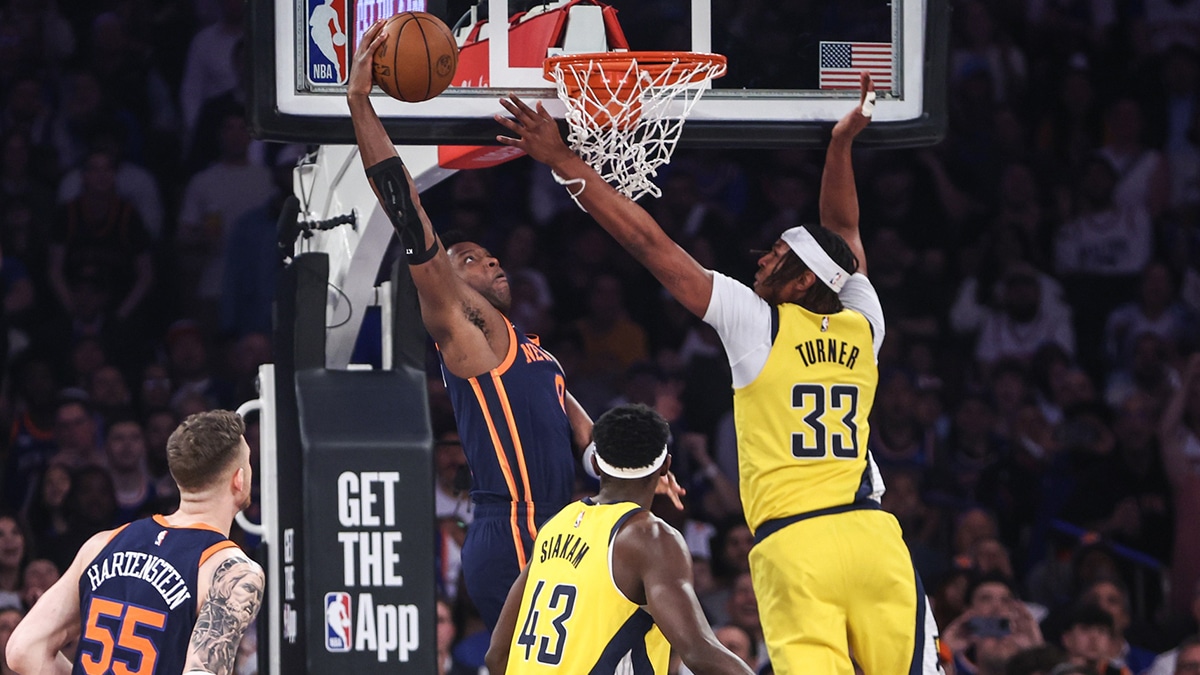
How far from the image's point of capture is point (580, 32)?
6.37 metres

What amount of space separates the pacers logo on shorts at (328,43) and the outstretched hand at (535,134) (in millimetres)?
601

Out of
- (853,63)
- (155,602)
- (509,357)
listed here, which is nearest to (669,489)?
(509,357)

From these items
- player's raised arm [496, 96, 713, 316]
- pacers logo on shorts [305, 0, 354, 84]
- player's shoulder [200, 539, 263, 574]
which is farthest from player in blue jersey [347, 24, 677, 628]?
player's shoulder [200, 539, 263, 574]

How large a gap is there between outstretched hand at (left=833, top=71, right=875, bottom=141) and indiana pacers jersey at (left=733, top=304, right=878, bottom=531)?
28.2 inches

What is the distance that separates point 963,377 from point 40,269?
5.79 metres

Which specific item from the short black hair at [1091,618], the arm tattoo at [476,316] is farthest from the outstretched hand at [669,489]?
the short black hair at [1091,618]

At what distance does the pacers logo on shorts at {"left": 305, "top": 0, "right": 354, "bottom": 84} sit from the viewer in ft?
19.6

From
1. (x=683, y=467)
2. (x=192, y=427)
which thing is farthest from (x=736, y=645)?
(x=192, y=427)

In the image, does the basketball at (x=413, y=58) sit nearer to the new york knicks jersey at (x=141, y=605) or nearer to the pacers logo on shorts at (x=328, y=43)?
the pacers logo on shorts at (x=328, y=43)

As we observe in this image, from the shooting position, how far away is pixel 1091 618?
8758 mm

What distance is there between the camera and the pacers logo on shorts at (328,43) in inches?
235

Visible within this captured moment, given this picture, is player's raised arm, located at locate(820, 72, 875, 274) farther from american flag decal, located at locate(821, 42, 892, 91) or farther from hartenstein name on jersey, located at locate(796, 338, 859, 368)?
hartenstein name on jersey, located at locate(796, 338, 859, 368)

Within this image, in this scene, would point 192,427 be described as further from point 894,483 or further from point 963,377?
point 963,377

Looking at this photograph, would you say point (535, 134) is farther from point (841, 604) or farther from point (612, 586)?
point (841, 604)
